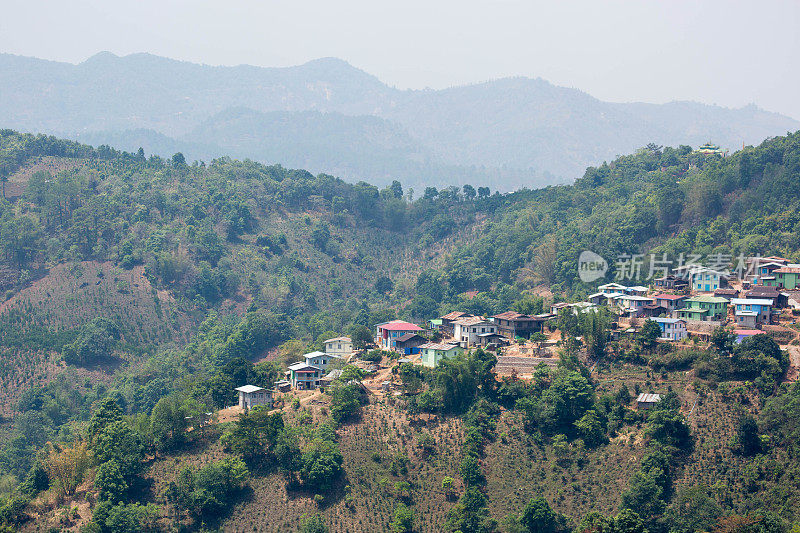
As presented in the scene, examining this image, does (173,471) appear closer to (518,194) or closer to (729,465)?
(729,465)

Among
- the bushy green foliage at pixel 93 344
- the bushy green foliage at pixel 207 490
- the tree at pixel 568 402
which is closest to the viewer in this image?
the bushy green foliage at pixel 207 490

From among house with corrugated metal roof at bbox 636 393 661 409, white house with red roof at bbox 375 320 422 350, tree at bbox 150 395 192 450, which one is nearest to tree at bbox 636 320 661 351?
house with corrugated metal roof at bbox 636 393 661 409

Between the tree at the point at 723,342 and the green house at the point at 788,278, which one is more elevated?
the green house at the point at 788,278

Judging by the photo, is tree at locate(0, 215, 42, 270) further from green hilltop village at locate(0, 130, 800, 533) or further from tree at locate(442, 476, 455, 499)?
tree at locate(442, 476, 455, 499)

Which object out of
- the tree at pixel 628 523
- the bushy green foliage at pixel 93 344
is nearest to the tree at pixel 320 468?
the tree at pixel 628 523

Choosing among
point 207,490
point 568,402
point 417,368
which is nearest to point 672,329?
point 568,402

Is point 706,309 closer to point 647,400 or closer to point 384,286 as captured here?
point 647,400

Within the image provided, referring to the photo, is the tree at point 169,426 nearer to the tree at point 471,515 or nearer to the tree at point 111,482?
the tree at point 111,482
